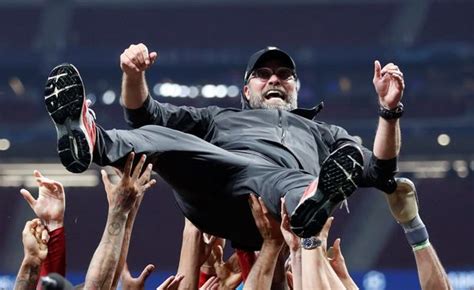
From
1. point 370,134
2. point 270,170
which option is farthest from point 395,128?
point 370,134

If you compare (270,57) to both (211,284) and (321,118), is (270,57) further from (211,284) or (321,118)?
(321,118)

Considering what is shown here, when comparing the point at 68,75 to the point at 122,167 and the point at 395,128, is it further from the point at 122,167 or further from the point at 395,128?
the point at 395,128

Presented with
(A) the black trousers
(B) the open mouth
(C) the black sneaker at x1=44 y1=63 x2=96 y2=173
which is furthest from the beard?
(C) the black sneaker at x1=44 y1=63 x2=96 y2=173

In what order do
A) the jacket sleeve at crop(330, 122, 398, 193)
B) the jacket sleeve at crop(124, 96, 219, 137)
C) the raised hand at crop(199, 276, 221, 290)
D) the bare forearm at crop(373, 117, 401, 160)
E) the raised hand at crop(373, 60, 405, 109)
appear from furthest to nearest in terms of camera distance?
the raised hand at crop(199, 276, 221, 290) < the jacket sleeve at crop(124, 96, 219, 137) < the jacket sleeve at crop(330, 122, 398, 193) < the bare forearm at crop(373, 117, 401, 160) < the raised hand at crop(373, 60, 405, 109)

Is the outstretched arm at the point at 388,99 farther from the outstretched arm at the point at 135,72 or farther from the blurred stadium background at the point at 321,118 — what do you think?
the blurred stadium background at the point at 321,118

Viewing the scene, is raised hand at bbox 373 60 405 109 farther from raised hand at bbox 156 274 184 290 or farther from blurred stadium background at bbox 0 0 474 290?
blurred stadium background at bbox 0 0 474 290

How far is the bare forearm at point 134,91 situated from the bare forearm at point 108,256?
0.75 meters

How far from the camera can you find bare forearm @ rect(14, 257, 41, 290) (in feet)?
13.2

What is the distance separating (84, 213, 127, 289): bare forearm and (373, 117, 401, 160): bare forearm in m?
1.16

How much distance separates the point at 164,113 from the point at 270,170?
0.66m

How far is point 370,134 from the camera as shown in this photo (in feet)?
46.5

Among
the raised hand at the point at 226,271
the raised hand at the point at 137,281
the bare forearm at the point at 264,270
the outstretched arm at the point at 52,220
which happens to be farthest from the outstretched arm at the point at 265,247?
the outstretched arm at the point at 52,220

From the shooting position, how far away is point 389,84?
4.43 metres

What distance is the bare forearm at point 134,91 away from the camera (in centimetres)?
472
